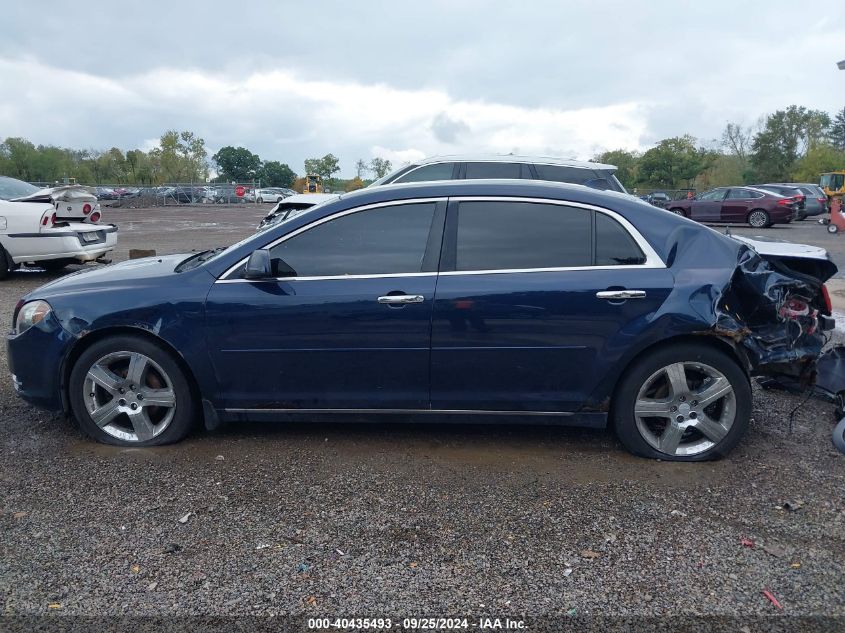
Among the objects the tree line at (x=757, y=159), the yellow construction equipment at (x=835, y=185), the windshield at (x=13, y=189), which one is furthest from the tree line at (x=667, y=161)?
the windshield at (x=13, y=189)

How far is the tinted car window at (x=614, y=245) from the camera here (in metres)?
3.77

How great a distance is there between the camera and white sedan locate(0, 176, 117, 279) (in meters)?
9.37

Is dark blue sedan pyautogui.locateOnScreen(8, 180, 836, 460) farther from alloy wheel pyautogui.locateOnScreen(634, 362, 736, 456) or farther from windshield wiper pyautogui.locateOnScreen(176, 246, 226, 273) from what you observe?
windshield wiper pyautogui.locateOnScreen(176, 246, 226, 273)

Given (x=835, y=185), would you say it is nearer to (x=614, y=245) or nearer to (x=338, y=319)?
(x=614, y=245)

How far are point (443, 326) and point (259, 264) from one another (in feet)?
3.62

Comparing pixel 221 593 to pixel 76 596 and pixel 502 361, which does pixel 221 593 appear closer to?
pixel 76 596

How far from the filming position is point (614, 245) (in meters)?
3.79

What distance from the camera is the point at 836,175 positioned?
31188 mm

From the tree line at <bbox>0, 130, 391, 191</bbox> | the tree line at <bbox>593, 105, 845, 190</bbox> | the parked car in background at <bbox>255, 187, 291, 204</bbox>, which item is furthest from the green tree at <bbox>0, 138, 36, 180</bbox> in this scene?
the tree line at <bbox>593, 105, 845, 190</bbox>


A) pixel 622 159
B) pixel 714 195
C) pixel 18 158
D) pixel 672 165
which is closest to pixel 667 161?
pixel 672 165

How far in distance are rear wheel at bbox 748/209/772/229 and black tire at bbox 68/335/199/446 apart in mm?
23139

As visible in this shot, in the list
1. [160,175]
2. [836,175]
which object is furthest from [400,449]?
[160,175]

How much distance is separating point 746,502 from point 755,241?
81.8 inches

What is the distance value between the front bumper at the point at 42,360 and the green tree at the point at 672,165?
69.2 metres
